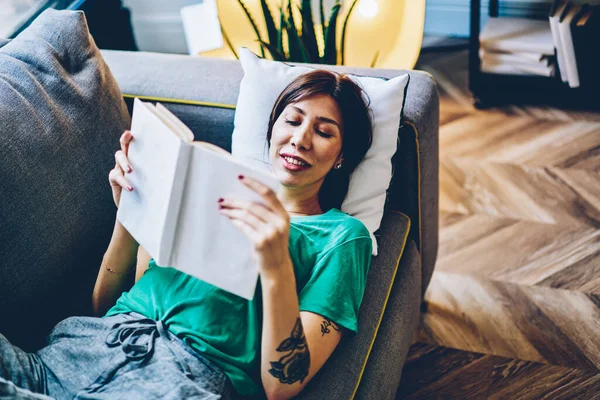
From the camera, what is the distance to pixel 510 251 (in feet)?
6.34

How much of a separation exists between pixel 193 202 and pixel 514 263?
3.91ft

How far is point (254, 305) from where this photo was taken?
3.78 ft

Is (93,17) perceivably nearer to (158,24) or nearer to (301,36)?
(158,24)

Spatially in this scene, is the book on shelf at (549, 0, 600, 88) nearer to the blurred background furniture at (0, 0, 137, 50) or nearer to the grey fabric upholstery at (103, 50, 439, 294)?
the grey fabric upholstery at (103, 50, 439, 294)

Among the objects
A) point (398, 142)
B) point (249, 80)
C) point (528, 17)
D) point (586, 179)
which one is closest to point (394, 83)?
point (398, 142)

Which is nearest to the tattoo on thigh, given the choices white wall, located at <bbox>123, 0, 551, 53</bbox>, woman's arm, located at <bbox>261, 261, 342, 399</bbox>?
woman's arm, located at <bbox>261, 261, 342, 399</bbox>

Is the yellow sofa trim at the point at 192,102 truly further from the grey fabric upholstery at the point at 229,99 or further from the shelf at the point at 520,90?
the shelf at the point at 520,90

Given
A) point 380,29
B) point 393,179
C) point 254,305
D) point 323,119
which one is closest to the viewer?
point 254,305

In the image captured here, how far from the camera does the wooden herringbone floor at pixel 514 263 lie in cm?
163

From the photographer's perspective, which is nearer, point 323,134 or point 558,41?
point 323,134

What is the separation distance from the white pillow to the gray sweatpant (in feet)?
1.43

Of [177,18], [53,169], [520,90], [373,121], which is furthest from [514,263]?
[177,18]

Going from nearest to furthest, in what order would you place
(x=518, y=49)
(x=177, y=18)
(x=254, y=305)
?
(x=254, y=305), (x=518, y=49), (x=177, y=18)

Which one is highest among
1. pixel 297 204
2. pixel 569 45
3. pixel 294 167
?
pixel 294 167
